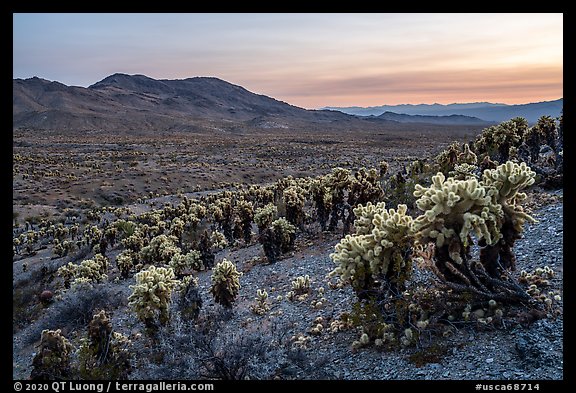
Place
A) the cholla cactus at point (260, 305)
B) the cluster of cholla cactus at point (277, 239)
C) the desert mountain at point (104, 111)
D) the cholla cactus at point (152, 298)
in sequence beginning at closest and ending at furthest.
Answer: the cholla cactus at point (152, 298) → the cholla cactus at point (260, 305) → the cluster of cholla cactus at point (277, 239) → the desert mountain at point (104, 111)

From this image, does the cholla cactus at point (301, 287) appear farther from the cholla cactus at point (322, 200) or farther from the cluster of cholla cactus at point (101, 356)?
the cholla cactus at point (322, 200)

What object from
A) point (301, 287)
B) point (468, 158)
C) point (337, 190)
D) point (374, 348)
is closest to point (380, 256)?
point (374, 348)

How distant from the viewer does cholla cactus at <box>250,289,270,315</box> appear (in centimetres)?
984

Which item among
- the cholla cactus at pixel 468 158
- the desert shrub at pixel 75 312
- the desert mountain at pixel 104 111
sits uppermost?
the desert mountain at pixel 104 111

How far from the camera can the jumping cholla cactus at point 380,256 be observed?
716 cm

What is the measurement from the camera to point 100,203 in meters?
31.5

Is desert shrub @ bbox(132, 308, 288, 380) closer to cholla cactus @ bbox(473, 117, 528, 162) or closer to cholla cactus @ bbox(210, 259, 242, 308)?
cholla cactus @ bbox(210, 259, 242, 308)

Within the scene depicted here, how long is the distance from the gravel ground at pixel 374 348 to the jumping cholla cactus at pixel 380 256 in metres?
1.11

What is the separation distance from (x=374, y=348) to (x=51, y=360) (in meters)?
5.83

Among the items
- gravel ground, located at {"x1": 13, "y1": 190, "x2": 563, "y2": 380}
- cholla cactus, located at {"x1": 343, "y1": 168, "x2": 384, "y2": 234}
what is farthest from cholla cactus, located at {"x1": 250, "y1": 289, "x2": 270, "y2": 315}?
cholla cactus, located at {"x1": 343, "y1": 168, "x2": 384, "y2": 234}

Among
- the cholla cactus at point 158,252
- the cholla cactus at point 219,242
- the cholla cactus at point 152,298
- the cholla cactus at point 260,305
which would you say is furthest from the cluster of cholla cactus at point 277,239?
the cholla cactus at point 152,298

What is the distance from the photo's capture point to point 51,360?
25.1 feet

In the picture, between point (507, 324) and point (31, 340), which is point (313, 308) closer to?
point (507, 324)
